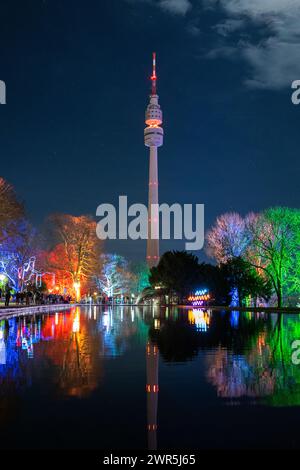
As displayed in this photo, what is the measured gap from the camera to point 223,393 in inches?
320

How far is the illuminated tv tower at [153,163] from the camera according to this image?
15049 cm

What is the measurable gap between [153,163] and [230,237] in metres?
98.8

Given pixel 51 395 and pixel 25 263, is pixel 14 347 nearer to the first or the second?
pixel 51 395

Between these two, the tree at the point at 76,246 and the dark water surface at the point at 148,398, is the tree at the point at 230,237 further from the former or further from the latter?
the dark water surface at the point at 148,398

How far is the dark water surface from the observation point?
5711 mm

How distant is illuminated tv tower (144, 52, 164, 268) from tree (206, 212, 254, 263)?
286 feet

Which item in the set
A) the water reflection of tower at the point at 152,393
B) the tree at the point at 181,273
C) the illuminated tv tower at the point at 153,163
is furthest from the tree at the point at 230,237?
the illuminated tv tower at the point at 153,163

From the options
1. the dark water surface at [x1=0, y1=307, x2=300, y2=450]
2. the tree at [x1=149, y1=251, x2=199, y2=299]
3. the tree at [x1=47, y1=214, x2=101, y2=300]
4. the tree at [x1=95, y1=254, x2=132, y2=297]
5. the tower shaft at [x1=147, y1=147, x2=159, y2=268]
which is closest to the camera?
the dark water surface at [x1=0, y1=307, x2=300, y2=450]

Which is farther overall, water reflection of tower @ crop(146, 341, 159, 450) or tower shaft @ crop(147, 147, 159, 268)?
tower shaft @ crop(147, 147, 159, 268)

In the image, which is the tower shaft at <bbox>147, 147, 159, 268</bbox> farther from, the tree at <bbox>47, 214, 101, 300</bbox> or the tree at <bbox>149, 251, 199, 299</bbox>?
the tree at <bbox>47, 214, 101, 300</bbox>

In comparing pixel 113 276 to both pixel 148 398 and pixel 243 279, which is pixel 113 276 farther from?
pixel 148 398

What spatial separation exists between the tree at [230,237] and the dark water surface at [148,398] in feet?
146

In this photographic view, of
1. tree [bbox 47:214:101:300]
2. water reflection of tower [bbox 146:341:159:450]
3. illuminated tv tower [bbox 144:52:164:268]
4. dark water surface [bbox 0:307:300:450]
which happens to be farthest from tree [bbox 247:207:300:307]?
illuminated tv tower [bbox 144:52:164:268]

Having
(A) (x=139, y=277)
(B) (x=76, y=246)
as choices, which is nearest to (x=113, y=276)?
(A) (x=139, y=277)
